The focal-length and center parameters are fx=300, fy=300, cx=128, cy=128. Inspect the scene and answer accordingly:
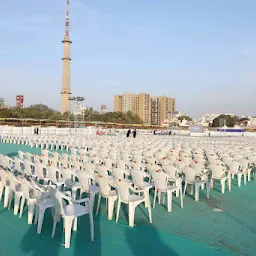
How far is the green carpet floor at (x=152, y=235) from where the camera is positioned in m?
4.14

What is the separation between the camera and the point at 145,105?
483 ft

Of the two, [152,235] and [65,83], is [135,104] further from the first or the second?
[152,235]

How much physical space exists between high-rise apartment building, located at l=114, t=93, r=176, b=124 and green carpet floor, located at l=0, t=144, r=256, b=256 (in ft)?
454

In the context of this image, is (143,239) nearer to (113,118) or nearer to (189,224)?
(189,224)

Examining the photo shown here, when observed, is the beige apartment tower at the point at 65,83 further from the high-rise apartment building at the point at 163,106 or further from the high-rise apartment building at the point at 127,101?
the high-rise apartment building at the point at 163,106

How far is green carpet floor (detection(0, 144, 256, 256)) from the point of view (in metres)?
4.14

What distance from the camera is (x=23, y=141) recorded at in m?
22.1

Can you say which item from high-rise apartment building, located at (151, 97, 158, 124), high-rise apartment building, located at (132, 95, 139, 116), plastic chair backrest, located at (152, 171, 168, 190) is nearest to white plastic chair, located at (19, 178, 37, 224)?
plastic chair backrest, located at (152, 171, 168, 190)

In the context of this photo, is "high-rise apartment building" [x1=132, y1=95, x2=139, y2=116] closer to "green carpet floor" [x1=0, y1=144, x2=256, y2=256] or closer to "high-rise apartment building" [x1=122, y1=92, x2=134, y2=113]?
"high-rise apartment building" [x1=122, y1=92, x2=134, y2=113]

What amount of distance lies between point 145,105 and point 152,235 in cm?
14339

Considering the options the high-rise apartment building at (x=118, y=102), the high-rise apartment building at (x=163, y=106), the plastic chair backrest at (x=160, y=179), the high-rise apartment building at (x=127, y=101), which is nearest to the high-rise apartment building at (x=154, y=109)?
the high-rise apartment building at (x=163, y=106)

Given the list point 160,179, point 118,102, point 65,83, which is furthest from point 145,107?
point 160,179

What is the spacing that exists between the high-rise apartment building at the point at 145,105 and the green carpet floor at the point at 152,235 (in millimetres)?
138347

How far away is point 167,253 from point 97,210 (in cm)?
206
